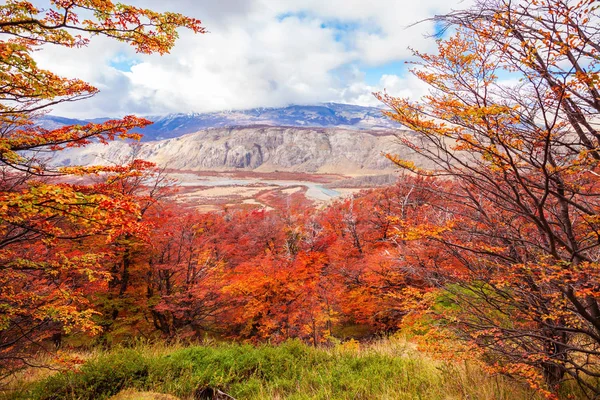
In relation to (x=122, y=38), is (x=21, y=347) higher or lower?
lower

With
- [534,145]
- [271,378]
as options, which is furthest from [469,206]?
[271,378]

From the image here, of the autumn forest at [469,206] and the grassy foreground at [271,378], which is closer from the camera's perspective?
the autumn forest at [469,206]

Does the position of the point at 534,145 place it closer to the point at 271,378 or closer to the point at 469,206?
the point at 469,206

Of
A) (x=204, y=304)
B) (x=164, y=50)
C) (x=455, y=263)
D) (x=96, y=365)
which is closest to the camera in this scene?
(x=164, y=50)

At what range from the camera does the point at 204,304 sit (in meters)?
14.7

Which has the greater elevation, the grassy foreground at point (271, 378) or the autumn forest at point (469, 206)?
the autumn forest at point (469, 206)

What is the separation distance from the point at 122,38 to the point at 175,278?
1348 cm

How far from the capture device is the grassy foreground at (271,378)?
4.77m

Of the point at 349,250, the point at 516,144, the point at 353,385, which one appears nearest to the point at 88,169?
the point at 353,385

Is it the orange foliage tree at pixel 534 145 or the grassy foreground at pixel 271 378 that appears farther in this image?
the grassy foreground at pixel 271 378

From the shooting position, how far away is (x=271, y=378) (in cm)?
608

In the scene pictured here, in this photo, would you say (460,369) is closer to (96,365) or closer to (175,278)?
(96,365)

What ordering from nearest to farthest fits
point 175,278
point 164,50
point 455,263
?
1. point 164,50
2. point 455,263
3. point 175,278

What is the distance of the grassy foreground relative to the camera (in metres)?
4.77
